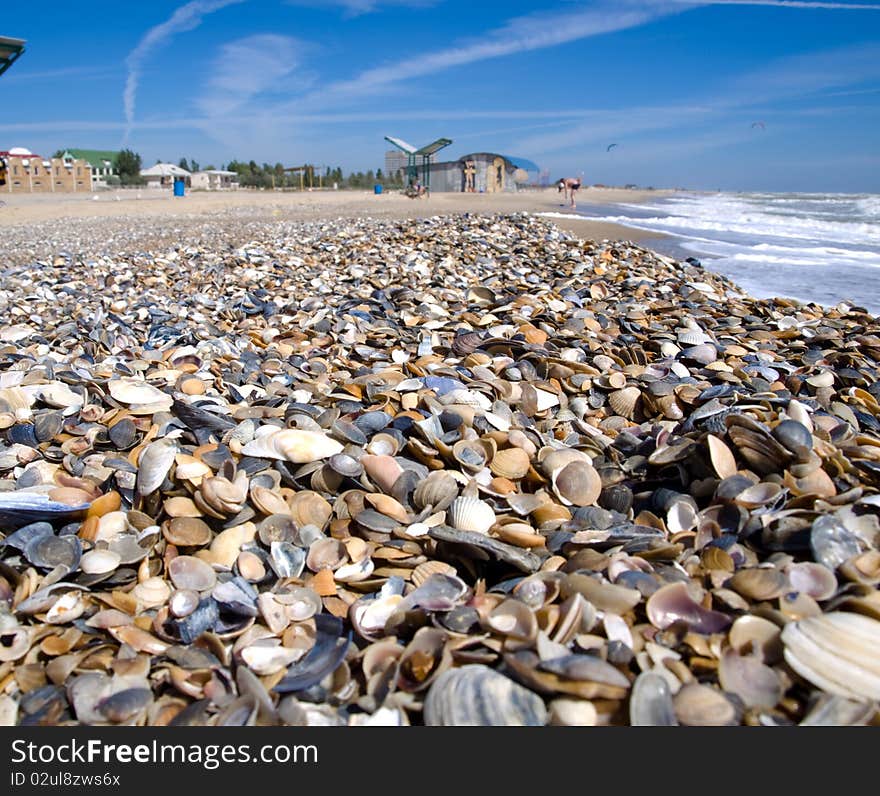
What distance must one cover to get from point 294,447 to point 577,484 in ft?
3.63

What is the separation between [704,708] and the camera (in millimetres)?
1455

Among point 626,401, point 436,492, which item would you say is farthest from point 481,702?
point 626,401

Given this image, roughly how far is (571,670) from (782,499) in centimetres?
109

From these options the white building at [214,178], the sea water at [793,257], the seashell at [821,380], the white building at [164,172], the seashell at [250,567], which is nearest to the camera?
the seashell at [250,567]

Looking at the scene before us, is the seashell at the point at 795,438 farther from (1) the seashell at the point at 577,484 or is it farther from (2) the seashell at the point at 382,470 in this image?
(2) the seashell at the point at 382,470

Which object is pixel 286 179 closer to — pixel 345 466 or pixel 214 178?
pixel 214 178

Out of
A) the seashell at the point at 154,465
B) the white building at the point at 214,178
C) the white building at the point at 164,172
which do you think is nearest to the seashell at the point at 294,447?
the seashell at the point at 154,465

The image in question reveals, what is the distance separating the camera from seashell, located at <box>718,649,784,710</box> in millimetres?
1486

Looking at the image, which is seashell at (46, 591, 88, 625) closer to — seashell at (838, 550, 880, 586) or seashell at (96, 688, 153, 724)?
seashell at (96, 688, 153, 724)

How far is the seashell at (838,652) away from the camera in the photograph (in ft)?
4.84

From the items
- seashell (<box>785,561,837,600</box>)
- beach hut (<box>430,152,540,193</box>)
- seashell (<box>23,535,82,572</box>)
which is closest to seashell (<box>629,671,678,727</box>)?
seashell (<box>785,561,837,600</box>)

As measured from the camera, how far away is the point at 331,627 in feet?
6.14
